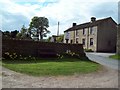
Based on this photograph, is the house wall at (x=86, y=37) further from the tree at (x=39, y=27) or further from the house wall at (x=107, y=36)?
the tree at (x=39, y=27)

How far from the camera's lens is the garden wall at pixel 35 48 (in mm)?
22812

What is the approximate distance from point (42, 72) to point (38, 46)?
1045cm

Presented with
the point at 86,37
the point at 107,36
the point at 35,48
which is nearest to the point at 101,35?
the point at 107,36

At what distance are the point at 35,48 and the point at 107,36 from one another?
116 ft

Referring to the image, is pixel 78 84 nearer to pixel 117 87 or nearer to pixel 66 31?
pixel 117 87

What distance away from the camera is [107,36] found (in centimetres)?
5712

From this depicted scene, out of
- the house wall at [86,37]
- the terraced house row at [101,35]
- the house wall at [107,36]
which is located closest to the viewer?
the terraced house row at [101,35]

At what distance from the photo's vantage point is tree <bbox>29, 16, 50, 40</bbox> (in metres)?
85.1

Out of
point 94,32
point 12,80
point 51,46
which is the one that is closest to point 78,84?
point 12,80

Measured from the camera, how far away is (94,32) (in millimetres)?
56469

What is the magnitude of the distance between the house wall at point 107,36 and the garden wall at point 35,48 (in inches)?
1152

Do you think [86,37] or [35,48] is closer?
[35,48]

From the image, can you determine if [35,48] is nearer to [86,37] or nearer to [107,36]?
[107,36]

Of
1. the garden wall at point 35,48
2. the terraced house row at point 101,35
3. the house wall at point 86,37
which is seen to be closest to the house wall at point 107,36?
the terraced house row at point 101,35
